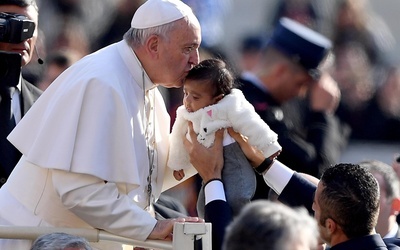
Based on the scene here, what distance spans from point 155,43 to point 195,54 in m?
0.18

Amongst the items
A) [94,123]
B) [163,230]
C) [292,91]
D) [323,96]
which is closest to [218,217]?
[163,230]

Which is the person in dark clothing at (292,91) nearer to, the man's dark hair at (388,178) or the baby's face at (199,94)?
the man's dark hair at (388,178)

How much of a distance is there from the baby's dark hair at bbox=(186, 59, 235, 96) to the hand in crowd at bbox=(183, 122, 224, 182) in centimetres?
18

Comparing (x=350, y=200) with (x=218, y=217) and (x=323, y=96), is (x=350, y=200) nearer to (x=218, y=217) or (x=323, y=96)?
(x=218, y=217)

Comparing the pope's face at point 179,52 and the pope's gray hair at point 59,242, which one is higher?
the pope's face at point 179,52

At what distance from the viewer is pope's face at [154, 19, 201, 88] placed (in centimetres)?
523

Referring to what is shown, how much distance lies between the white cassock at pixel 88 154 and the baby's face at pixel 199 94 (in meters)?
0.22

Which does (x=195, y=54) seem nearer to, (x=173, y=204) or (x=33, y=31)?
(x=33, y=31)

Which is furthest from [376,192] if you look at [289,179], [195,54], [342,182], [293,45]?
[293,45]

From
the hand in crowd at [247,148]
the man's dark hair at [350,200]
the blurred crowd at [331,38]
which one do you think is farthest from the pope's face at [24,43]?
the blurred crowd at [331,38]

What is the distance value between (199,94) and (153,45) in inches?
11.6

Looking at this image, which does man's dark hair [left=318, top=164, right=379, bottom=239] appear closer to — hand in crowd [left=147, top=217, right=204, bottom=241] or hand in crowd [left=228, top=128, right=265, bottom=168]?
hand in crowd [left=228, top=128, right=265, bottom=168]

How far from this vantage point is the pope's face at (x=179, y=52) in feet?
17.2

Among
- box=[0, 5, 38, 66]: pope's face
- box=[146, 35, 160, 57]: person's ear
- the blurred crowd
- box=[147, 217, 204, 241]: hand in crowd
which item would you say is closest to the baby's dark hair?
box=[146, 35, 160, 57]: person's ear
